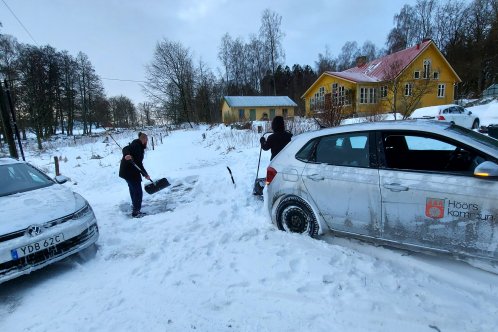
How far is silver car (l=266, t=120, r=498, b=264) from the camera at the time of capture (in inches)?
110

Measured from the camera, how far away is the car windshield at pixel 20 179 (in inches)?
168

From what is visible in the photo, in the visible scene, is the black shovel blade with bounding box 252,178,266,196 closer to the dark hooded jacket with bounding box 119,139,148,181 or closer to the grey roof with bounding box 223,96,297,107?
the dark hooded jacket with bounding box 119,139,148,181

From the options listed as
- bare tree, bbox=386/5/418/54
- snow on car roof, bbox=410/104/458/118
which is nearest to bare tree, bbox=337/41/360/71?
bare tree, bbox=386/5/418/54

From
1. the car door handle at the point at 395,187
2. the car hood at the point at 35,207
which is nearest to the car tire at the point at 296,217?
the car door handle at the point at 395,187

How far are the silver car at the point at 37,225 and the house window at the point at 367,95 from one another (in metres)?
33.4

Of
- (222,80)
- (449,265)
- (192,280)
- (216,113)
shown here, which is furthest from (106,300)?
(222,80)

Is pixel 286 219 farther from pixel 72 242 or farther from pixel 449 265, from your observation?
pixel 72 242

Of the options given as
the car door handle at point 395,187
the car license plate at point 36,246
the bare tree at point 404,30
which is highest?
the bare tree at point 404,30

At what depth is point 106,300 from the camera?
3.01 meters

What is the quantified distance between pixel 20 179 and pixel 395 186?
5.50 m

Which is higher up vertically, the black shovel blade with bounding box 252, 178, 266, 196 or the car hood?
the car hood

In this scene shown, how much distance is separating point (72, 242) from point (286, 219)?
114 inches

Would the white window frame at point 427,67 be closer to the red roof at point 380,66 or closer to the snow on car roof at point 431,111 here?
the red roof at point 380,66

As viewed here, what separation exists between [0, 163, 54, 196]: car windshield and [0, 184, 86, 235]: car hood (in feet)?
0.77
